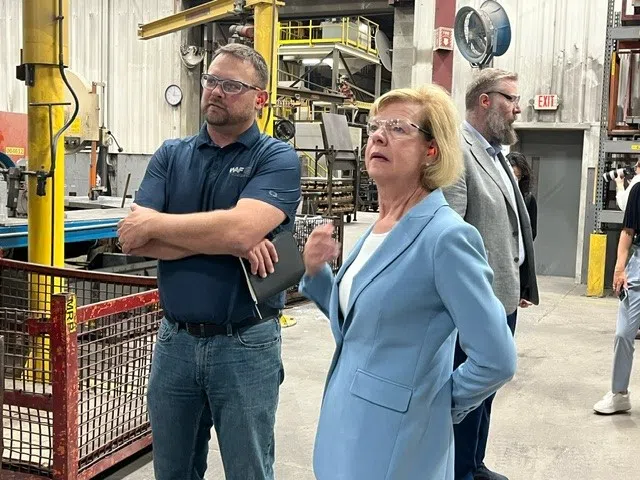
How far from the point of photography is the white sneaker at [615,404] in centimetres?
440

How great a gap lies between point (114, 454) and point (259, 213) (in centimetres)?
176

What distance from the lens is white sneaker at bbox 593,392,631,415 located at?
4402mm

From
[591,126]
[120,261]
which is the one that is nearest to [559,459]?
[120,261]

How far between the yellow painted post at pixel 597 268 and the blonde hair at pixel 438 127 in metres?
7.90

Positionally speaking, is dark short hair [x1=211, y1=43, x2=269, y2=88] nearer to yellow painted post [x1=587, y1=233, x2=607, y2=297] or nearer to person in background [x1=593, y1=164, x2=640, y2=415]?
person in background [x1=593, y1=164, x2=640, y2=415]

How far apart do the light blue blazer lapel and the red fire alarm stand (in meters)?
5.48

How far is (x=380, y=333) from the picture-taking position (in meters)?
1.57

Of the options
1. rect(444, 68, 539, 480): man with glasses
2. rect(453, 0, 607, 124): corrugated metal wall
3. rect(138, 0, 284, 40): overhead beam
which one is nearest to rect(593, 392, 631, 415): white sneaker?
rect(444, 68, 539, 480): man with glasses

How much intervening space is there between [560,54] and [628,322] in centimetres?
690

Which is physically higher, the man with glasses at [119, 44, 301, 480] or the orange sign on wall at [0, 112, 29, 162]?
the orange sign on wall at [0, 112, 29, 162]

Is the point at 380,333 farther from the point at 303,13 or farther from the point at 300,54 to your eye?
the point at 300,54

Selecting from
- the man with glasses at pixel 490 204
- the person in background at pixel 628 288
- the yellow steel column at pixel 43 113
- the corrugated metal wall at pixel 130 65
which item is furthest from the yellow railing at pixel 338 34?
the man with glasses at pixel 490 204

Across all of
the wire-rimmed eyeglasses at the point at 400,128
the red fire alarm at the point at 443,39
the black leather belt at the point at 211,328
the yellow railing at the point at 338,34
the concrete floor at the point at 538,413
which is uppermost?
the yellow railing at the point at 338,34

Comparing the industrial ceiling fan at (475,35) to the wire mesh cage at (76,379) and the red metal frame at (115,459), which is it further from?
the red metal frame at (115,459)
